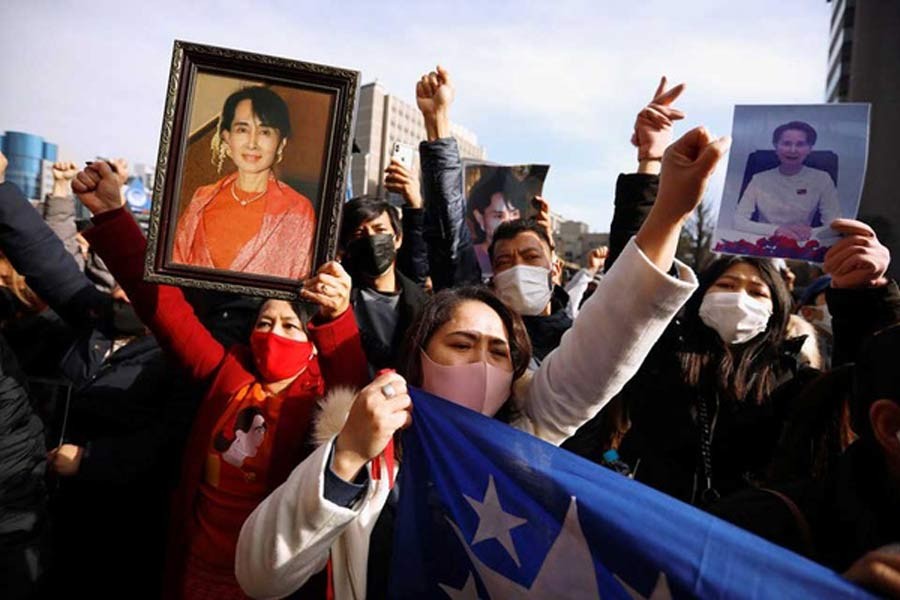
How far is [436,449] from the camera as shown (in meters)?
1.49

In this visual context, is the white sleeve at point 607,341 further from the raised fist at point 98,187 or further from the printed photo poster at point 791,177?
the raised fist at point 98,187

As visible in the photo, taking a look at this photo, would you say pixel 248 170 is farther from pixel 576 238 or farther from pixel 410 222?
pixel 576 238

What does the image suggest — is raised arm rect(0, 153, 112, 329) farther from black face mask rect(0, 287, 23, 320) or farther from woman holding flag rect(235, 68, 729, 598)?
woman holding flag rect(235, 68, 729, 598)

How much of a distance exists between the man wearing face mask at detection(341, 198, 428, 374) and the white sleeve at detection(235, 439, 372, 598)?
43.6 inches

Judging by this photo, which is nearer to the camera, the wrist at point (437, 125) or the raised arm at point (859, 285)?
the raised arm at point (859, 285)

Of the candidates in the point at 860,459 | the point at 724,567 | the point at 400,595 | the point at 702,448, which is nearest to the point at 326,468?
the point at 400,595

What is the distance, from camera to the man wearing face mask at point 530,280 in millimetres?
2660

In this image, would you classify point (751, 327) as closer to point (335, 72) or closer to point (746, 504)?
point (746, 504)

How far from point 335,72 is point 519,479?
131cm

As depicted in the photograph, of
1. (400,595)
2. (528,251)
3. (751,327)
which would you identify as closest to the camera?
(400,595)

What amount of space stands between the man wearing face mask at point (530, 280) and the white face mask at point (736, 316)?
2.17 feet

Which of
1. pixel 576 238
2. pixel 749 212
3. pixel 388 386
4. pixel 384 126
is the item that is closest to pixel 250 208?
pixel 388 386

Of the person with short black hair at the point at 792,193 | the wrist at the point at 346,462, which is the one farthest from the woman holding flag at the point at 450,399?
the person with short black hair at the point at 792,193

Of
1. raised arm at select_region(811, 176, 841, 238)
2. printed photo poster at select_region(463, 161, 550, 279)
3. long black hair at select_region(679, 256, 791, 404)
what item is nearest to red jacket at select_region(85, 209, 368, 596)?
long black hair at select_region(679, 256, 791, 404)
